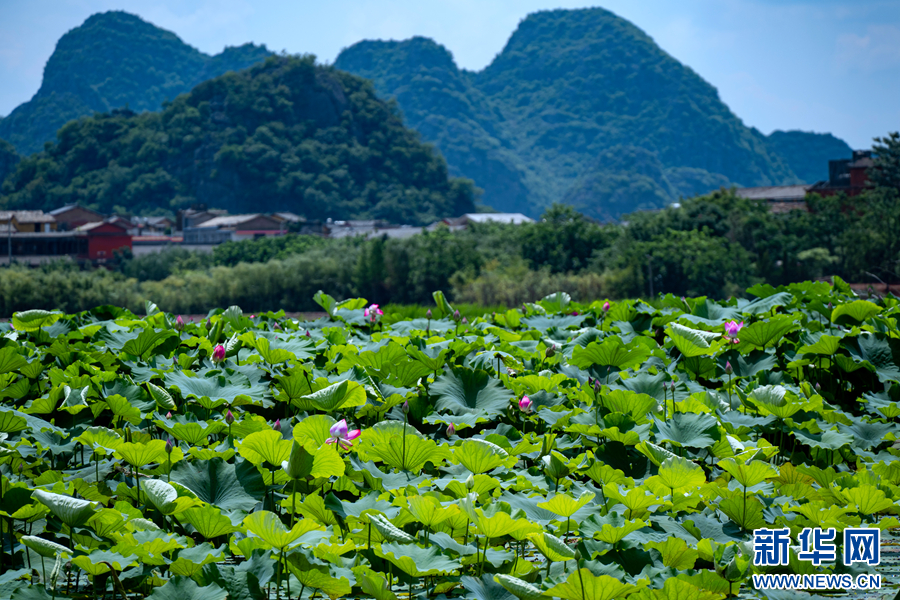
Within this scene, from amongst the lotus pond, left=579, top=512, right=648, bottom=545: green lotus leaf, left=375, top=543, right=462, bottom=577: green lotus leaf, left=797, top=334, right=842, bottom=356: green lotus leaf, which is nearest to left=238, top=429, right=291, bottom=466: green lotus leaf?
the lotus pond

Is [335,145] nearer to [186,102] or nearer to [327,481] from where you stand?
[186,102]

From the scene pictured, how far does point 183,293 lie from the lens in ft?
82.4

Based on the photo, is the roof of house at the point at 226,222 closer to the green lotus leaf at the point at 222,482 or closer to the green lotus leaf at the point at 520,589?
the green lotus leaf at the point at 222,482

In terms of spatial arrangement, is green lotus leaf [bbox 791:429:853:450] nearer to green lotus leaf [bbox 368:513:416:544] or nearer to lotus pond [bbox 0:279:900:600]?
lotus pond [bbox 0:279:900:600]

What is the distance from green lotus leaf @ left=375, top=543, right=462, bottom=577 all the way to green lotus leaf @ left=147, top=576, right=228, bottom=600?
0.87ft

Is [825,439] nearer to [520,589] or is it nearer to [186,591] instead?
[520,589]

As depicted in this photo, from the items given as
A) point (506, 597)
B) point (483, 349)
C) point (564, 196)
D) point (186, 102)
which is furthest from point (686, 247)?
point (564, 196)

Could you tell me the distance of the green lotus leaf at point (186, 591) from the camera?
115 cm

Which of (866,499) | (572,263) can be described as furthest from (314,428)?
(572,263)

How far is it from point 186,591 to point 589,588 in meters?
0.65

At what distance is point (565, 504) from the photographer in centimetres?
128

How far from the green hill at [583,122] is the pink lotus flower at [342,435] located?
8074 centimetres

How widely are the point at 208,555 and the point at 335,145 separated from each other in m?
54.5

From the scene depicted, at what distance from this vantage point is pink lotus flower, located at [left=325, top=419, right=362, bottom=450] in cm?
149
